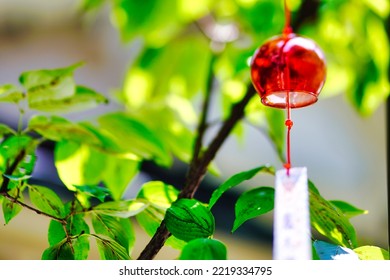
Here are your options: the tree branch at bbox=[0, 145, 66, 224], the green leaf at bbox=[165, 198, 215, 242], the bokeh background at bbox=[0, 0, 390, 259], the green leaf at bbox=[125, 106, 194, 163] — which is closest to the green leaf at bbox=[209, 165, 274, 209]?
the green leaf at bbox=[165, 198, 215, 242]

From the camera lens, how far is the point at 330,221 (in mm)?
391

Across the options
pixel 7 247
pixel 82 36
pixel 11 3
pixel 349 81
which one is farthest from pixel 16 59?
pixel 349 81

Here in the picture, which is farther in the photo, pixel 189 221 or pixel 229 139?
pixel 229 139

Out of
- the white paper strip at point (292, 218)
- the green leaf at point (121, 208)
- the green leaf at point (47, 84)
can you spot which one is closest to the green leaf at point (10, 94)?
the green leaf at point (47, 84)

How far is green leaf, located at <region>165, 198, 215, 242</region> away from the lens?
0.37 m

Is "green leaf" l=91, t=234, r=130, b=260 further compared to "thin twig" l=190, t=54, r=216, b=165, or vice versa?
"thin twig" l=190, t=54, r=216, b=165

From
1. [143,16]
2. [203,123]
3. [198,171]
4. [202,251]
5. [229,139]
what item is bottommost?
[202,251]

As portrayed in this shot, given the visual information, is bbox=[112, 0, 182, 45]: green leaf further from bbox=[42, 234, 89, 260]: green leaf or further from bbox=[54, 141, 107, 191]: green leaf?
bbox=[42, 234, 89, 260]: green leaf

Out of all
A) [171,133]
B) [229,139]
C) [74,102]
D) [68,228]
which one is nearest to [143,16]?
[171,133]

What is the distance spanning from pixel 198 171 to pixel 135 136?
0.11 m

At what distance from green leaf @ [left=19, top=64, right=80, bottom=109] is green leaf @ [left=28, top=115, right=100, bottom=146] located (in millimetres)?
14

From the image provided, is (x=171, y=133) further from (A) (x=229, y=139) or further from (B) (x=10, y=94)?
(A) (x=229, y=139)
